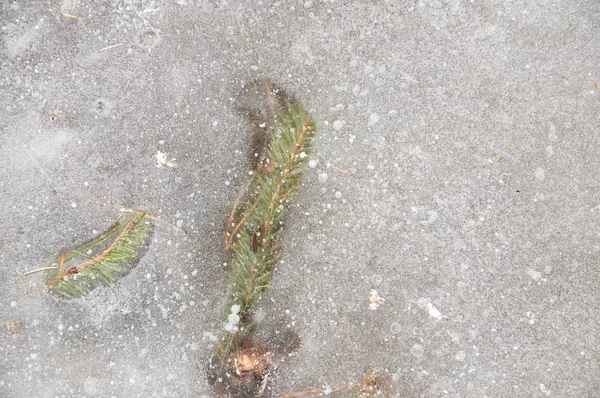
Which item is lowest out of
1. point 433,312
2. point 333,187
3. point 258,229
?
point 433,312

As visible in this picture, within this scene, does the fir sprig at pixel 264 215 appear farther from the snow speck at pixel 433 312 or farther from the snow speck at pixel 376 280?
the snow speck at pixel 433 312

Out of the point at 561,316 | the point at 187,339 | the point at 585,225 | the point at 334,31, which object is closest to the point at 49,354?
the point at 187,339

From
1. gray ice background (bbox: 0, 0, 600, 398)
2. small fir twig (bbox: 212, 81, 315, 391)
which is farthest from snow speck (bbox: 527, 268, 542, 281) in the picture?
small fir twig (bbox: 212, 81, 315, 391)

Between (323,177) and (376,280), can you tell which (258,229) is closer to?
(323,177)

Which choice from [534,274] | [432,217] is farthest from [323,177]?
[534,274]

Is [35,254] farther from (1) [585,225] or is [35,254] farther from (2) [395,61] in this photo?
(1) [585,225]

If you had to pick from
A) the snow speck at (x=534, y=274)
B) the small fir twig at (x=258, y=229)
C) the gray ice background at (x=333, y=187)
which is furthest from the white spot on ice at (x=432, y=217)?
the small fir twig at (x=258, y=229)
